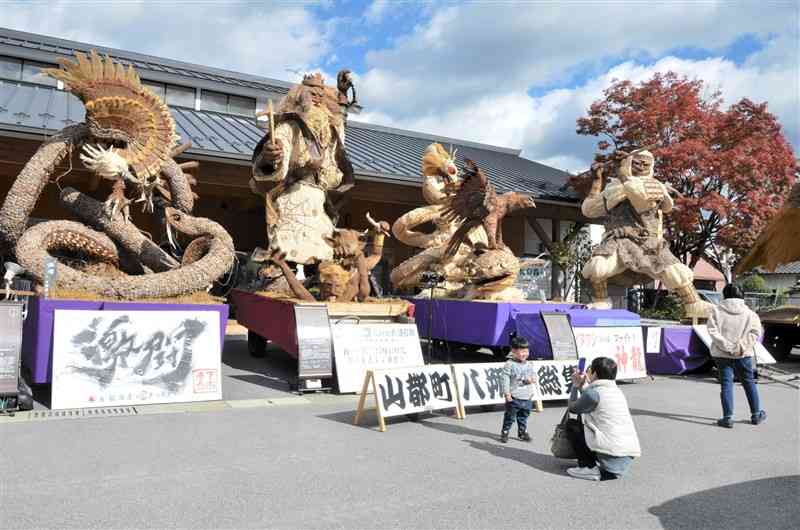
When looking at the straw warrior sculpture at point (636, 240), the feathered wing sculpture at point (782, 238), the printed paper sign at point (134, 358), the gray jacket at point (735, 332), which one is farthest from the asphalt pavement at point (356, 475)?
the straw warrior sculpture at point (636, 240)

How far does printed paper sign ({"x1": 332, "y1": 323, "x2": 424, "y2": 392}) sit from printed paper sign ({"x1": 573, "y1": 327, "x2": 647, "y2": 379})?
7.22ft

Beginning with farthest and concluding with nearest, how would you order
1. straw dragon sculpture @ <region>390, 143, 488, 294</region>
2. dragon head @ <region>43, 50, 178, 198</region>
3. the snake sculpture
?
straw dragon sculpture @ <region>390, 143, 488, 294</region>
dragon head @ <region>43, 50, 178, 198</region>
the snake sculpture

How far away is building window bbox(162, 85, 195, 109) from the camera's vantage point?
1572cm

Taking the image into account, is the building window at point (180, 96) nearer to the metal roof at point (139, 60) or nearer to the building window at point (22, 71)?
the metal roof at point (139, 60)

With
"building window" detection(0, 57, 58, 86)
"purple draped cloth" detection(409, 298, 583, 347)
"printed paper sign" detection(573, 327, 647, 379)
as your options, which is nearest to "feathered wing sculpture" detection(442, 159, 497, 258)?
"purple draped cloth" detection(409, 298, 583, 347)

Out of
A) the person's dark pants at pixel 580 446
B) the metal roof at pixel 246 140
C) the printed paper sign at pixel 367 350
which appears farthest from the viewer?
the metal roof at pixel 246 140

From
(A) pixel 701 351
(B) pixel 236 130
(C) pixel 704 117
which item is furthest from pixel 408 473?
(C) pixel 704 117

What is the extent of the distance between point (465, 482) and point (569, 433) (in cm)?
85

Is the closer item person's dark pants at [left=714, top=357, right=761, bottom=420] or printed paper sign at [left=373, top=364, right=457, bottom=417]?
printed paper sign at [left=373, top=364, right=457, bottom=417]

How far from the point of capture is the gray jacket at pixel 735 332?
5.61 m

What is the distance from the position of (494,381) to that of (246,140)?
8956 millimetres

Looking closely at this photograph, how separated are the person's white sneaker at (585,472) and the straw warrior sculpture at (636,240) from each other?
675 cm

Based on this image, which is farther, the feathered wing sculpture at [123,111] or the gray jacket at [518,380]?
the feathered wing sculpture at [123,111]

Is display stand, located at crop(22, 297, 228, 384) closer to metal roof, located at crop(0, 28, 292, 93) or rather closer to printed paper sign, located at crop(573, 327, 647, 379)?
printed paper sign, located at crop(573, 327, 647, 379)
